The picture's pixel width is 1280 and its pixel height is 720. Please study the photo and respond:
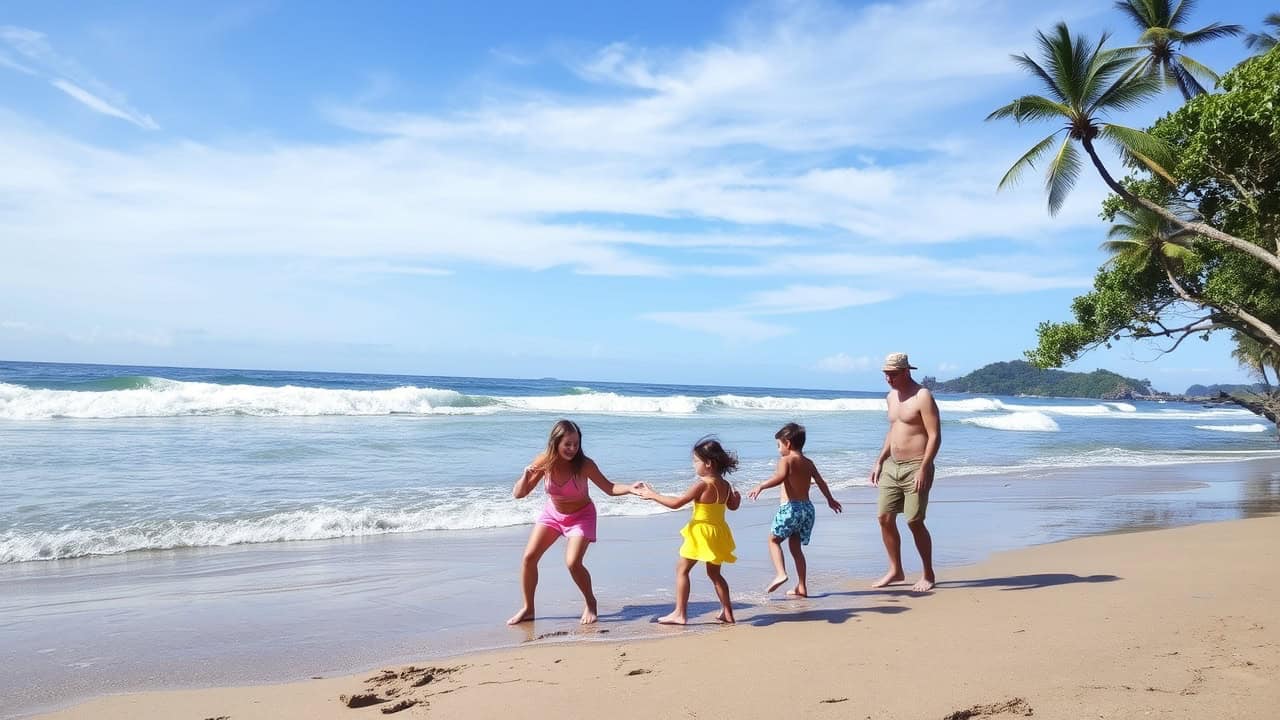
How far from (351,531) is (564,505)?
4139mm

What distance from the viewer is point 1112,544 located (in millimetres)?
8297

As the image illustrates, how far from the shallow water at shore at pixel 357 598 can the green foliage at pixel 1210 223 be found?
5.00m

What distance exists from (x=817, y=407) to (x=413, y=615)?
46.6 m

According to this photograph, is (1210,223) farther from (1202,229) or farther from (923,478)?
(923,478)

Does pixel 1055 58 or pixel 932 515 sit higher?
pixel 1055 58

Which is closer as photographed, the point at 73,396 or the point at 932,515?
the point at 932,515

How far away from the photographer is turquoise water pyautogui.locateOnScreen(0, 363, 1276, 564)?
28.8 ft

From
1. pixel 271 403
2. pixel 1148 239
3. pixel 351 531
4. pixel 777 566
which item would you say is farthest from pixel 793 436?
pixel 271 403

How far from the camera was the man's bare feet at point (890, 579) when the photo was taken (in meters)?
6.45

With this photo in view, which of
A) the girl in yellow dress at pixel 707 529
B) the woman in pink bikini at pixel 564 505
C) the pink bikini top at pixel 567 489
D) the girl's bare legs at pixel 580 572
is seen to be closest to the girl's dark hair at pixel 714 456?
the girl in yellow dress at pixel 707 529

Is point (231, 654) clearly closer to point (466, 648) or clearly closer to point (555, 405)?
point (466, 648)

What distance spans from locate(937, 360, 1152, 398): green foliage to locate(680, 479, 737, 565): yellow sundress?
104m

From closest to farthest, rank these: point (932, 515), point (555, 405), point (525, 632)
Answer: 1. point (525, 632)
2. point (932, 515)
3. point (555, 405)

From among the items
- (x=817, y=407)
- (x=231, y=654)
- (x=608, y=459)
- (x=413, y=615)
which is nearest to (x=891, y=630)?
(x=413, y=615)
